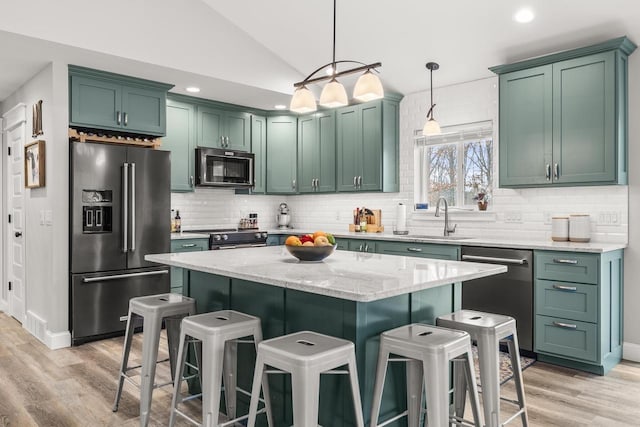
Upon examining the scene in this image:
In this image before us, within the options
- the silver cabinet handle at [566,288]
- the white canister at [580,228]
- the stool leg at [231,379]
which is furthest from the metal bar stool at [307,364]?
the white canister at [580,228]

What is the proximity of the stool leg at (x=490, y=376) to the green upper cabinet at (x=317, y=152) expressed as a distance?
12.2ft

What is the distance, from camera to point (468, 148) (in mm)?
4973

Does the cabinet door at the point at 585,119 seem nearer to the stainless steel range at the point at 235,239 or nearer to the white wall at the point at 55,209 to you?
the stainless steel range at the point at 235,239

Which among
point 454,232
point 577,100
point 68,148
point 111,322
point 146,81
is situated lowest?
point 111,322

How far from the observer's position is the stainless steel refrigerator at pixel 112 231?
4195 millimetres

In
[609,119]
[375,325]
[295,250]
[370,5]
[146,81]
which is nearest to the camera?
[375,325]

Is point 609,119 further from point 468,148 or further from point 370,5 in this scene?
point 370,5

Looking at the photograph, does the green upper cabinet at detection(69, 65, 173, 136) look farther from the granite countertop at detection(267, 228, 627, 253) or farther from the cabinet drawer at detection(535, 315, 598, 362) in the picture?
the cabinet drawer at detection(535, 315, 598, 362)

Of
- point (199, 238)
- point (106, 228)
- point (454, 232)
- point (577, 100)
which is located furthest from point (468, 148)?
point (106, 228)

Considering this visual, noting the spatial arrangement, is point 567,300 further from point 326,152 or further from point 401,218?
point 326,152

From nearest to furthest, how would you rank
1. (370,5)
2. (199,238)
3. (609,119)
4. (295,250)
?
(295,250) → (609,119) → (370,5) → (199,238)

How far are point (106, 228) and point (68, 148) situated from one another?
769 mm

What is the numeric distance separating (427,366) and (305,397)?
49cm

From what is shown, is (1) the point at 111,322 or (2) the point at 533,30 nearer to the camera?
(2) the point at 533,30
